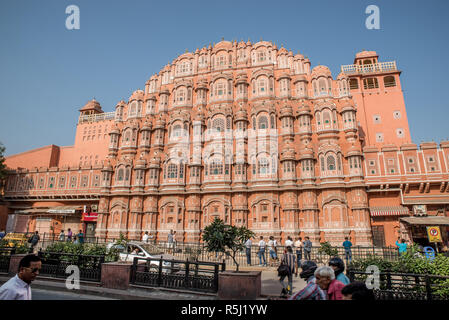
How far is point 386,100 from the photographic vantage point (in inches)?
1208

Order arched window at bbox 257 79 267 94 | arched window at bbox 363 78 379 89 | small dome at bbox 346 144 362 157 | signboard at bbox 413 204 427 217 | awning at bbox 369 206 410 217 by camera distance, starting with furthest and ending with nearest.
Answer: arched window at bbox 363 78 379 89 → arched window at bbox 257 79 267 94 → small dome at bbox 346 144 362 157 → awning at bbox 369 206 410 217 → signboard at bbox 413 204 427 217

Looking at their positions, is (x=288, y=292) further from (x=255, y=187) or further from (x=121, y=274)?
(x=255, y=187)

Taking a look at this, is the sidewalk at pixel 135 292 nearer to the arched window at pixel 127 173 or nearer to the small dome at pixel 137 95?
the arched window at pixel 127 173

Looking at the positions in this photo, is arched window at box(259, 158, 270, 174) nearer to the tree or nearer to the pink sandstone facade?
the pink sandstone facade

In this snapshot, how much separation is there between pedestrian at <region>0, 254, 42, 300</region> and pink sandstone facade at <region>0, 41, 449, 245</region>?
70.5 ft

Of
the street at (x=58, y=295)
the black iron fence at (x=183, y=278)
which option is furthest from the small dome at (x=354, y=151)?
the street at (x=58, y=295)

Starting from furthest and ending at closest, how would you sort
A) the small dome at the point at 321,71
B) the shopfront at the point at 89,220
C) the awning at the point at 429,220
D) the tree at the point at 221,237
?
the shopfront at the point at 89,220 < the small dome at the point at 321,71 < the awning at the point at 429,220 < the tree at the point at 221,237

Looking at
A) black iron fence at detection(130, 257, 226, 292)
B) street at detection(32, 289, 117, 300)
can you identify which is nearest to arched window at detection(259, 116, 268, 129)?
black iron fence at detection(130, 257, 226, 292)

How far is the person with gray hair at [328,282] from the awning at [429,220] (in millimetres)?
20954

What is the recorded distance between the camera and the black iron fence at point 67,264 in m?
9.87

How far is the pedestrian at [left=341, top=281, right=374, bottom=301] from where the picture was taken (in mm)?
3221
